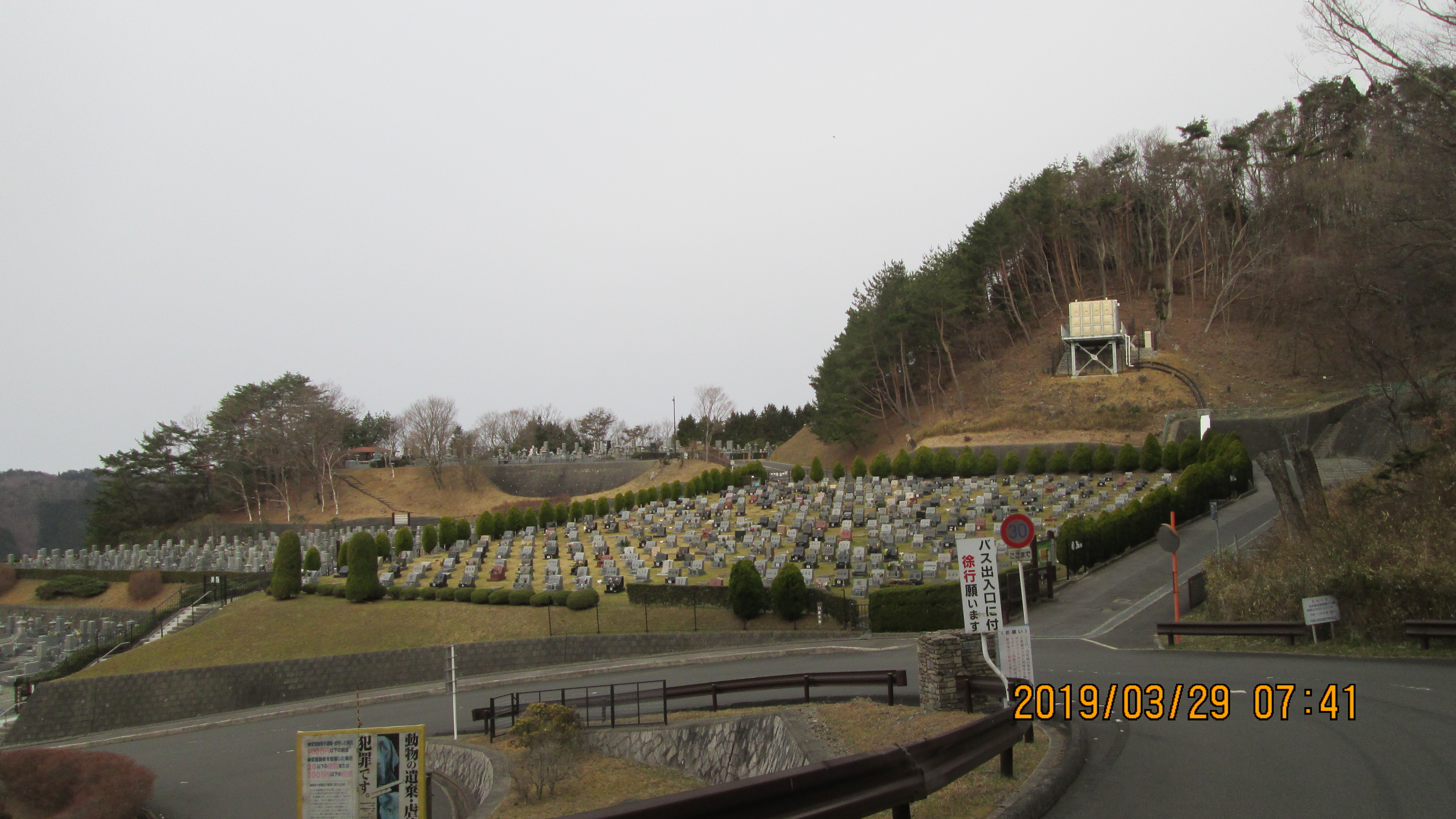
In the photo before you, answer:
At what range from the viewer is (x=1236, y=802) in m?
5.77

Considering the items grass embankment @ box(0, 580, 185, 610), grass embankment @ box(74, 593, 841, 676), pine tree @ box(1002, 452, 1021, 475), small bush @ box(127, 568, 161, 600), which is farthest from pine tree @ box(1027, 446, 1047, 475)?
small bush @ box(127, 568, 161, 600)

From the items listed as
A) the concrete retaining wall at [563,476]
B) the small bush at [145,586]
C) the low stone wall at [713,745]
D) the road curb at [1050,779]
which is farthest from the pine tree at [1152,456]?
the small bush at [145,586]

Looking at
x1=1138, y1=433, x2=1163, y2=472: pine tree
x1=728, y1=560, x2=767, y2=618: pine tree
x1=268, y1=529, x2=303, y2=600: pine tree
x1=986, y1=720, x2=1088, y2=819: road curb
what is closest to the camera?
x1=986, y1=720, x2=1088, y2=819: road curb

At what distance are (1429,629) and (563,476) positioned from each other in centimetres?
6331

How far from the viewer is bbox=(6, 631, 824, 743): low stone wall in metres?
23.1

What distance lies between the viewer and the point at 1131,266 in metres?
72.0

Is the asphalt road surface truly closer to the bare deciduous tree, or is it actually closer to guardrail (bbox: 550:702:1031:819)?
guardrail (bbox: 550:702:1031:819)

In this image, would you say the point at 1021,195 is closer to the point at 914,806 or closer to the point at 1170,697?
the point at 1170,697

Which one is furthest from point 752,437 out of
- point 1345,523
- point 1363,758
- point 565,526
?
point 1363,758

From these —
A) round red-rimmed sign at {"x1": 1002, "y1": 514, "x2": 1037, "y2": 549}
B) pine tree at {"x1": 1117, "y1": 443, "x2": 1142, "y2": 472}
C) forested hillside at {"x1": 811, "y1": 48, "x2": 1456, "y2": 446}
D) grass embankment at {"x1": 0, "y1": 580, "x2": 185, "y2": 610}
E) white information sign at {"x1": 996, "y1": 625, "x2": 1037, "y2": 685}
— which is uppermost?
forested hillside at {"x1": 811, "y1": 48, "x2": 1456, "y2": 446}

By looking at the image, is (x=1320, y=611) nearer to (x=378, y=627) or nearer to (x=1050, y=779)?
(x=1050, y=779)

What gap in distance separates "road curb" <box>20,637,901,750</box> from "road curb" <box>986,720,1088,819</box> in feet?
42.5

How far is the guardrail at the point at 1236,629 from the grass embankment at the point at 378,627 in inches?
391

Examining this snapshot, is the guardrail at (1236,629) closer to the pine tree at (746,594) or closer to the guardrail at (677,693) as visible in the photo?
the guardrail at (677,693)
